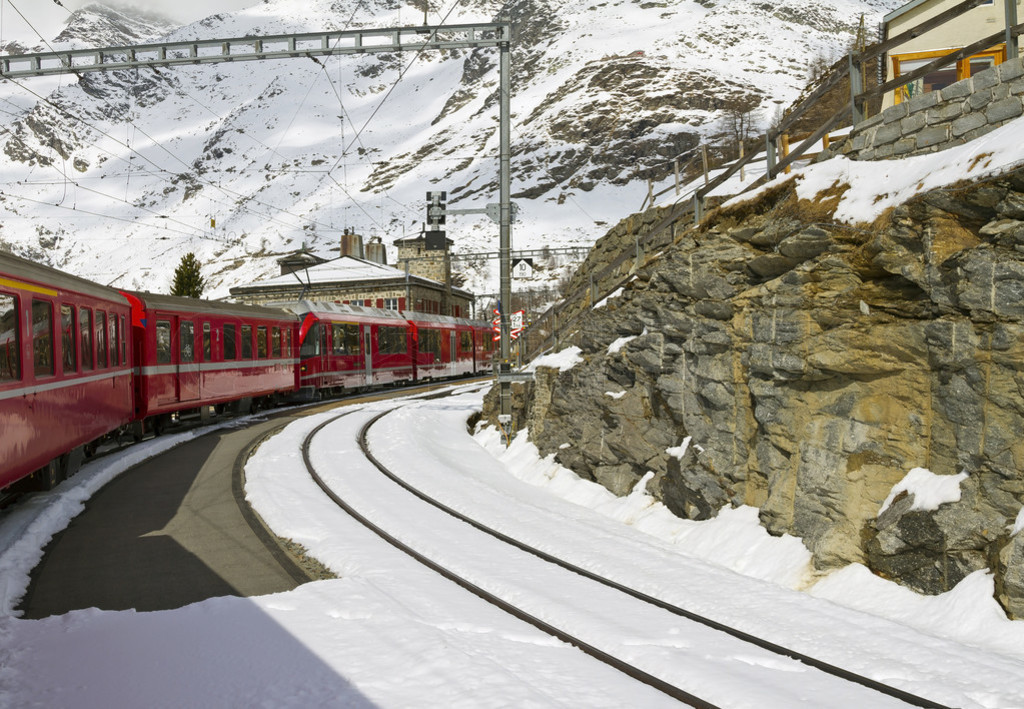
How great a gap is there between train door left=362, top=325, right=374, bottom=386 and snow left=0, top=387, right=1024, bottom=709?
64.9 ft

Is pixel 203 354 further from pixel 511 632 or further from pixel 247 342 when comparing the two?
pixel 511 632

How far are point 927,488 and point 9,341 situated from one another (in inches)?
381

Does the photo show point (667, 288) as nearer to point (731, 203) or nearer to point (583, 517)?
point (731, 203)

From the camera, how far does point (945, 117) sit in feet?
28.8

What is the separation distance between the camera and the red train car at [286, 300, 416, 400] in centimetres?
2741

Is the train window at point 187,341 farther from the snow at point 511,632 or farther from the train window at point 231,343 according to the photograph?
the snow at point 511,632

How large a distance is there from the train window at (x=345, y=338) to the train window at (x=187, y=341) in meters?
8.95

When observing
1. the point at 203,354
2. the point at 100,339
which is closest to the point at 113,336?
the point at 100,339

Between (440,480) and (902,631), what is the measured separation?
851cm

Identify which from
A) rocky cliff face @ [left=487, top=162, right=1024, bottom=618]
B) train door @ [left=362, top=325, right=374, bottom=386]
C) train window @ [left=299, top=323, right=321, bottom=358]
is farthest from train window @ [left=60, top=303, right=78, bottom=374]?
train door @ [left=362, top=325, right=374, bottom=386]

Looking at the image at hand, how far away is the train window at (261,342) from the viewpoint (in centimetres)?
2328

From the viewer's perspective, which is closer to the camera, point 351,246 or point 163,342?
point 163,342

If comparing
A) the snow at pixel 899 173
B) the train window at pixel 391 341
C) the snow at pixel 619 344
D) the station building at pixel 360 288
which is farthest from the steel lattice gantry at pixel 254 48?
the station building at pixel 360 288

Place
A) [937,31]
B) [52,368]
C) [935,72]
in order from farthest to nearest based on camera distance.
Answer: [937,31] → [935,72] → [52,368]
